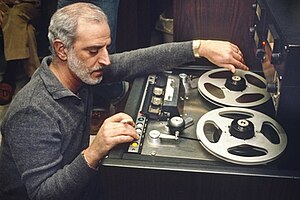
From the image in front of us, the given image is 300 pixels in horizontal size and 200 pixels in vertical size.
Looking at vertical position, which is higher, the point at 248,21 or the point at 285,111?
the point at 248,21

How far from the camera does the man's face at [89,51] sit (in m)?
1.28

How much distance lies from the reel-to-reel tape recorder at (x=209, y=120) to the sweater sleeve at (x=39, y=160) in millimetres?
179

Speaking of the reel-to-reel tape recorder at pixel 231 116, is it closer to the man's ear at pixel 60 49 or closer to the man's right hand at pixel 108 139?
the man's right hand at pixel 108 139

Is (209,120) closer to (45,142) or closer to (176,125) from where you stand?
(176,125)

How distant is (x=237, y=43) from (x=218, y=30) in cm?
9

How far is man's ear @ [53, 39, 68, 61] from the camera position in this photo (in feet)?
4.21

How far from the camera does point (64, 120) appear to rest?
130 centimetres

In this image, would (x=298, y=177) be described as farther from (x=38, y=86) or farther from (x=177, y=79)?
(x=38, y=86)

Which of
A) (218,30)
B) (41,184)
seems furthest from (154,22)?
(41,184)

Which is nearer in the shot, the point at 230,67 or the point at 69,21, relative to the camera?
the point at 69,21

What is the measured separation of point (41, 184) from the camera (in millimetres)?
1202

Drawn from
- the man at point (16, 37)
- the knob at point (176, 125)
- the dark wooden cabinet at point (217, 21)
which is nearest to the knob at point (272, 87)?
the knob at point (176, 125)

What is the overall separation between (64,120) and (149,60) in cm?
42

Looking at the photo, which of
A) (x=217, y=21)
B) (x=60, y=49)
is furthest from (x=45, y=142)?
(x=217, y=21)
